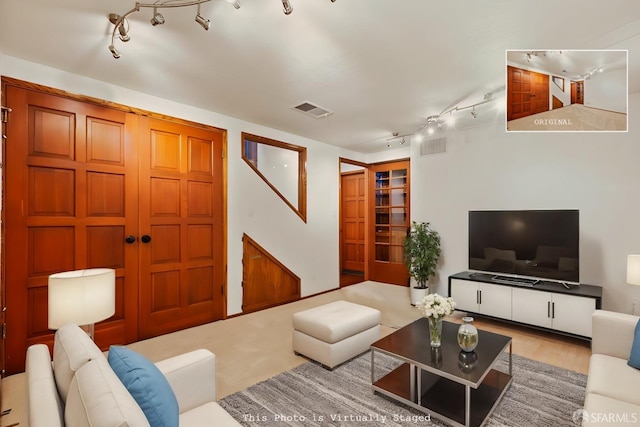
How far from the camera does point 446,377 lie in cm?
186

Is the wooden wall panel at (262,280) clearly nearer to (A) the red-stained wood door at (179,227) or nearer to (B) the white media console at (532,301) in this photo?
(A) the red-stained wood door at (179,227)

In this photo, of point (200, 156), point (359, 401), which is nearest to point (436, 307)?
point (359, 401)

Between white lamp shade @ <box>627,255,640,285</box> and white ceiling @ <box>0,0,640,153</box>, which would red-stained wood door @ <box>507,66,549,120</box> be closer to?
white ceiling @ <box>0,0,640,153</box>

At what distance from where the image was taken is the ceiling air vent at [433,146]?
4707 mm

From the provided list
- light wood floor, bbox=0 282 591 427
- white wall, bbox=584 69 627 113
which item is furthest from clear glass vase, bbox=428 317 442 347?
white wall, bbox=584 69 627 113

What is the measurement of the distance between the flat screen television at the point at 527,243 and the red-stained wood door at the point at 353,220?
110 inches

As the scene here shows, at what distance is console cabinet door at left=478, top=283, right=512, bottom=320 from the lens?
3477 millimetres

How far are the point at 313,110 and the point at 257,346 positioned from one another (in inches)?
109

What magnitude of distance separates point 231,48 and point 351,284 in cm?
465

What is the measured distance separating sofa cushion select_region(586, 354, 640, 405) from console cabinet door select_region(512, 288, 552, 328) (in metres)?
1.36

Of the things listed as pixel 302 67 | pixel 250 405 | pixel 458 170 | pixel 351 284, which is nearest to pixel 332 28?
pixel 302 67

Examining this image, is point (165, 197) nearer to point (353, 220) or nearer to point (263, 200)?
point (263, 200)

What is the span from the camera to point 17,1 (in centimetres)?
187

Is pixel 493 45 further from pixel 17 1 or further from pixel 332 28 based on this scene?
pixel 17 1
